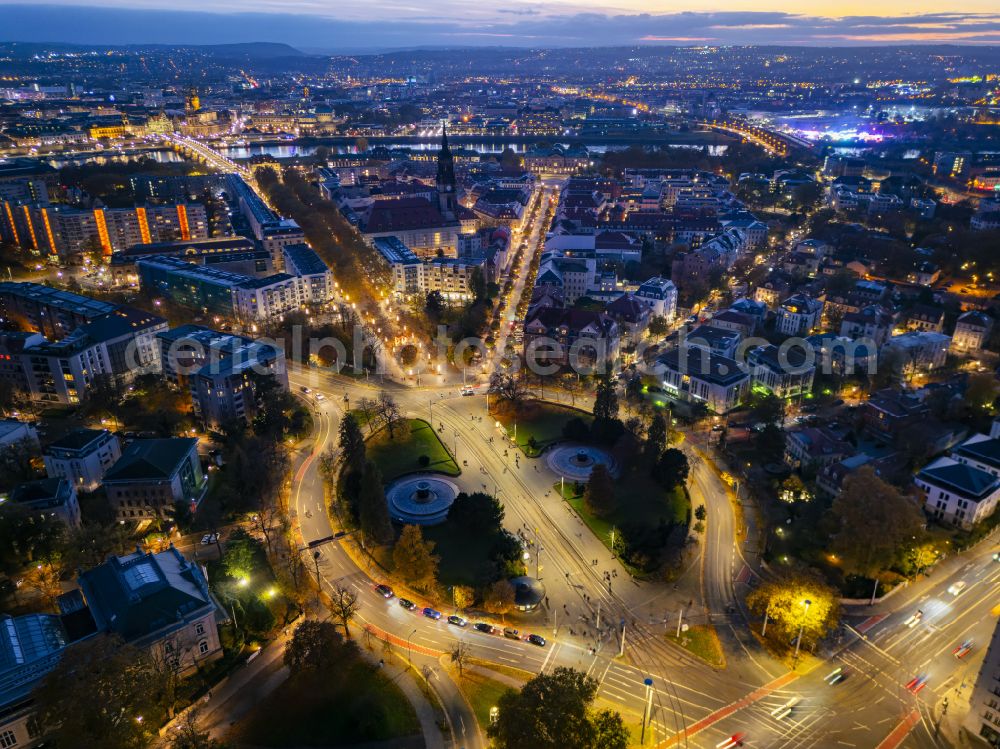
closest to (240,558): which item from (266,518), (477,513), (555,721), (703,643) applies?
(266,518)

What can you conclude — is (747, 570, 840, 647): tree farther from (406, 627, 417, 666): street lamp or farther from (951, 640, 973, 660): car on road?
(406, 627, 417, 666): street lamp

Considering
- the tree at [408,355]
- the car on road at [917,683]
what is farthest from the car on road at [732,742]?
the tree at [408,355]

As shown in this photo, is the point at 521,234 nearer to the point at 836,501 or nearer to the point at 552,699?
the point at 836,501

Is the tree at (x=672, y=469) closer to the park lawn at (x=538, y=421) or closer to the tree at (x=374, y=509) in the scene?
the park lawn at (x=538, y=421)

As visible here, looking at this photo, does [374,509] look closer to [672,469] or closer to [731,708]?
[672,469]

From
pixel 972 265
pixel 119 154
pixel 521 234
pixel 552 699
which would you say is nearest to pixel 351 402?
pixel 552 699

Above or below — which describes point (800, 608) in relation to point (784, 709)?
above
